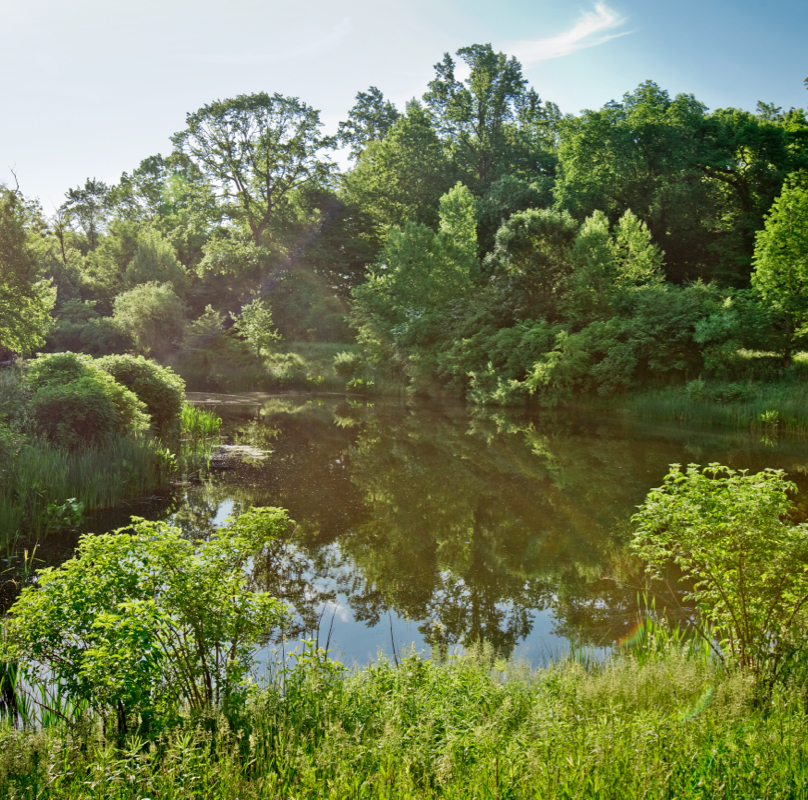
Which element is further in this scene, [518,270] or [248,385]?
[248,385]

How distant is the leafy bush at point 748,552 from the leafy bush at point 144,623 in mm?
2913

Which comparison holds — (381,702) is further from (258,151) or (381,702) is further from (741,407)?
(258,151)

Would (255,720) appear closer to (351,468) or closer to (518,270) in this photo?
(351,468)

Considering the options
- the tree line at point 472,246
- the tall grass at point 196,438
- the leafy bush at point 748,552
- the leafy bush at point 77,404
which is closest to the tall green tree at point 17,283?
the tree line at point 472,246

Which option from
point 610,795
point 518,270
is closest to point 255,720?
point 610,795

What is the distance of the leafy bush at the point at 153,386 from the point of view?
13.9m

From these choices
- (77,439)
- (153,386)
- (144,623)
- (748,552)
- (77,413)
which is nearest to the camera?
(144,623)

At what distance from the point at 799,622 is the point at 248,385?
33.5 metres

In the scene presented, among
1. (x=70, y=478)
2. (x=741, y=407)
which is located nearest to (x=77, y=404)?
(x=70, y=478)

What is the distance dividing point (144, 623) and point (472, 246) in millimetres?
32604

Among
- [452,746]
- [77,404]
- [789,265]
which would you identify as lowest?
[452,746]

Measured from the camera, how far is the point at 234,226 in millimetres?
49375

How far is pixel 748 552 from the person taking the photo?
13.5 ft

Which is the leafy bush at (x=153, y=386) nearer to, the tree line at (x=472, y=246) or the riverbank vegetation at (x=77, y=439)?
the riverbank vegetation at (x=77, y=439)
